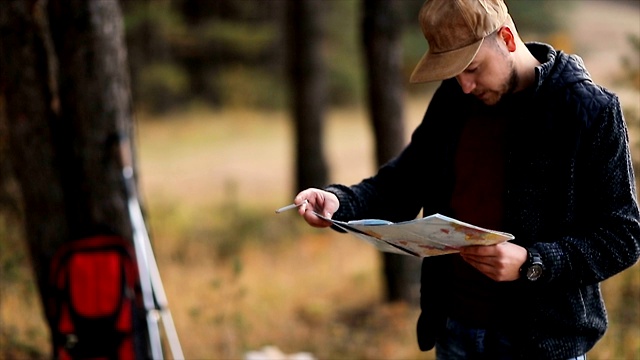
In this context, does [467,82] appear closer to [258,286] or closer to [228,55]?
[258,286]

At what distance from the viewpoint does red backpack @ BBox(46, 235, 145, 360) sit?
410 cm

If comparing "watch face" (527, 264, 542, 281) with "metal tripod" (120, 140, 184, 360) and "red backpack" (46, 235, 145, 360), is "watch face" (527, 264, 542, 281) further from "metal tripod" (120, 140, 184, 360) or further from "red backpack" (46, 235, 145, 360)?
"red backpack" (46, 235, 145, 360)

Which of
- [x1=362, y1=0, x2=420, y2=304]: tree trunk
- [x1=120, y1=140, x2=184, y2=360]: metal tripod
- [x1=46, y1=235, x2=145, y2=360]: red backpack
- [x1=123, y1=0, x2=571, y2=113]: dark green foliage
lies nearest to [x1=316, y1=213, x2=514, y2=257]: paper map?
[x1=120, y1=140, x2=184, y2=360]: metal tripod

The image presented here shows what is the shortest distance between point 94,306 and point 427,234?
8.21 feet

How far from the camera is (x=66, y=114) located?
4219mm

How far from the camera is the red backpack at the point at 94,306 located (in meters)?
4.10

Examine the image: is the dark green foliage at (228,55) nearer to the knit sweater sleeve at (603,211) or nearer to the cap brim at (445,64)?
the cap brim at (445,64)

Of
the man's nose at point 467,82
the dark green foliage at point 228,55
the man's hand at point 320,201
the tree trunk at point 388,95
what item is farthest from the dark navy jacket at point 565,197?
the dark green foliage at point 228,55

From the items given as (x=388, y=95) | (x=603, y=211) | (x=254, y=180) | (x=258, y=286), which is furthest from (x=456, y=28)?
(x=254, y=180)

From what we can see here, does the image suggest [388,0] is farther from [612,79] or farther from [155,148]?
[155,148]

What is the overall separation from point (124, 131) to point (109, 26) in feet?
1.68

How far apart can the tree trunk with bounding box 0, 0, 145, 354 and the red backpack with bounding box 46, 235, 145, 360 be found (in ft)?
0.63

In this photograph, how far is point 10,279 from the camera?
5.35 m

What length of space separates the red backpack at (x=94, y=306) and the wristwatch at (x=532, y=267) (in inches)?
98.9
